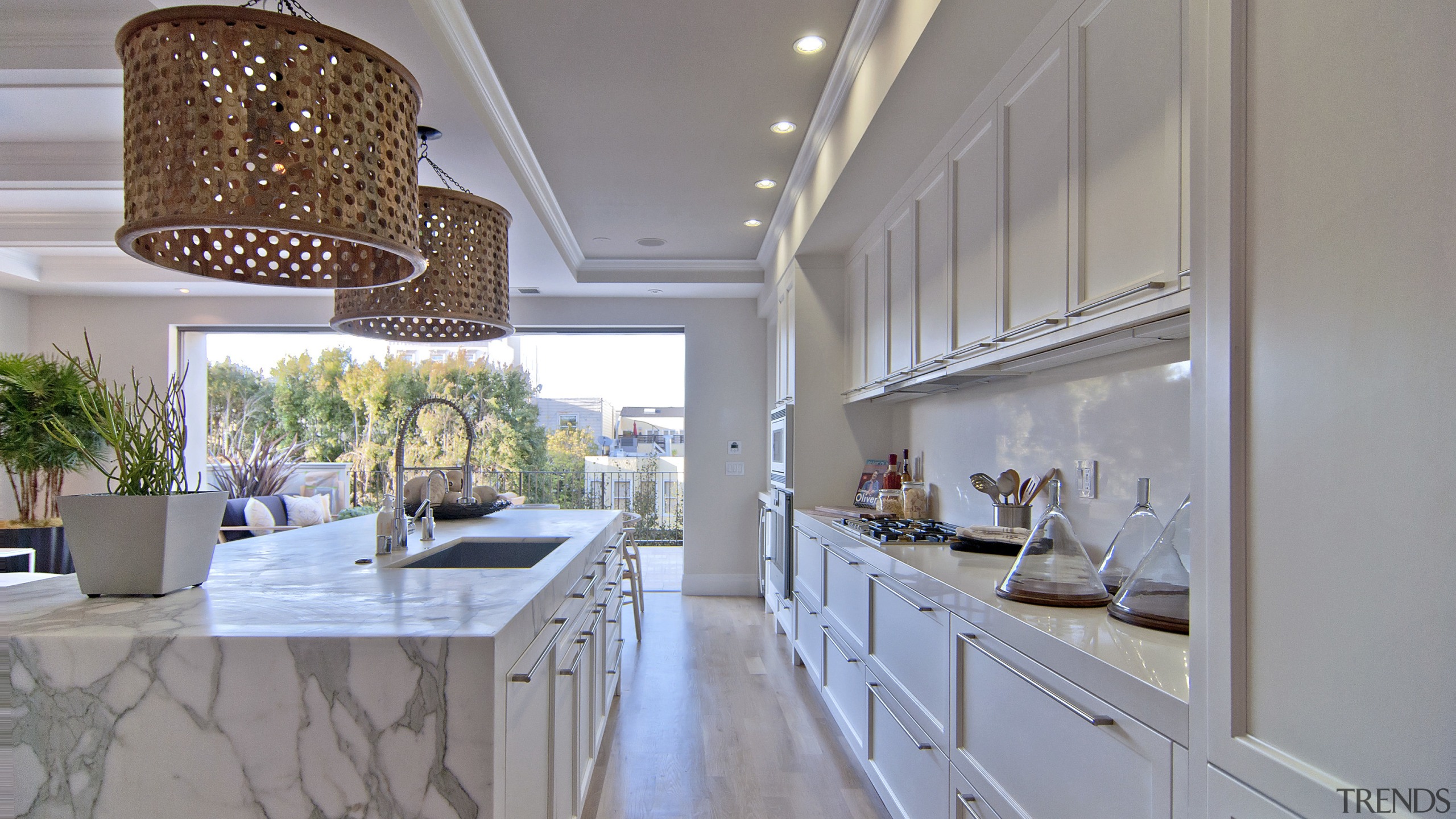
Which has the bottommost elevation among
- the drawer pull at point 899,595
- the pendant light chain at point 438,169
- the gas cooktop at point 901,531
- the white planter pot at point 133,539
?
the drawer pull at point 899,595

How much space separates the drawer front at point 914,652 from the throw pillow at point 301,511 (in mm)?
5569

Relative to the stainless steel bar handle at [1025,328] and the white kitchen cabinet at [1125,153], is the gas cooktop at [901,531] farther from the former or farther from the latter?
the white kitchen cabinet at [1125,153]

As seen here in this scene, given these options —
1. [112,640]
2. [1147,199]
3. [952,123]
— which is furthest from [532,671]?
[952,123]

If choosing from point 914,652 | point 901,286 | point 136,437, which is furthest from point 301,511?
point 914,652

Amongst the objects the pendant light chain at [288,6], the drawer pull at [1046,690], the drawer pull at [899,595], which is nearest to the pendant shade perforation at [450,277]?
the pendant light chain at [288,6]

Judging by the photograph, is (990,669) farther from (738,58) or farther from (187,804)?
(738,58)

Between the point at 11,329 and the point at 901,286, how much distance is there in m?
7.23

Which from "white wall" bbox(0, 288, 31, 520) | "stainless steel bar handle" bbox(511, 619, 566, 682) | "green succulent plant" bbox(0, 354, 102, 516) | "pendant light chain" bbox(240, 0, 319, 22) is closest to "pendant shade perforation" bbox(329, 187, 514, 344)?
"pendant light chain" bbox(240, 0, 319, 22)

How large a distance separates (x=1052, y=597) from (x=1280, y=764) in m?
0.80

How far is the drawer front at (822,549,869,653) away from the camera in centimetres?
282

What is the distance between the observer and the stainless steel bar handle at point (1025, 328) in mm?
2049

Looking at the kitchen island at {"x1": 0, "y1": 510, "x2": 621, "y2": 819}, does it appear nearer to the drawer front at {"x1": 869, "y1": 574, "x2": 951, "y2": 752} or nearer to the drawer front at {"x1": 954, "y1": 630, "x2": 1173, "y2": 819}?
the drawer front at {"x1": 954, "y1": 630, "x2": 1173, "y2": 819}

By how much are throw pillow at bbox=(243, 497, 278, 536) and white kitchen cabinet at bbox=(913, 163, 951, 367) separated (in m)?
5.21

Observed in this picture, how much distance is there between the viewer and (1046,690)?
1427 mm
